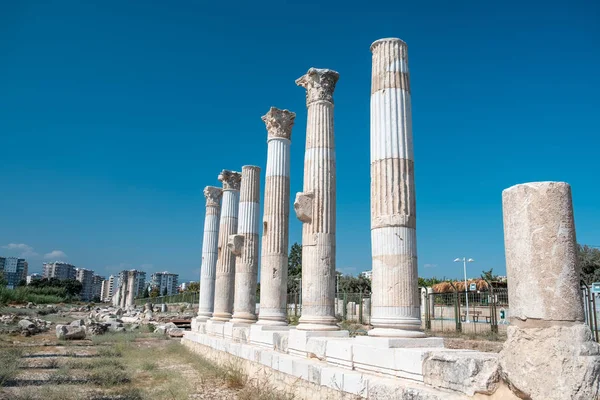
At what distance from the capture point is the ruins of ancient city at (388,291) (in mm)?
5105

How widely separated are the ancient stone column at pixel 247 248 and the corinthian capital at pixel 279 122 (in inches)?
141

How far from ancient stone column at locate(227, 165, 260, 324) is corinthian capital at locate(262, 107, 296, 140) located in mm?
3592

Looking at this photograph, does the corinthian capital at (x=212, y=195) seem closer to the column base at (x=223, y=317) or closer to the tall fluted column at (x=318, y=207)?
the column base at (x=223, y=317)

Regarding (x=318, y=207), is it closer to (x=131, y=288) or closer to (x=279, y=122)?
(x=279, y=122)

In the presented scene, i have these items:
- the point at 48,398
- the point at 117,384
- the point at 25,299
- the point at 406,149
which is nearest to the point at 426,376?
the point at 406,149

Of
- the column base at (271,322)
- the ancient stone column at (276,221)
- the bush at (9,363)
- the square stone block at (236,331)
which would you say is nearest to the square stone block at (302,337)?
the column base at (271,322)

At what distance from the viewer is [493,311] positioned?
66.0 feet

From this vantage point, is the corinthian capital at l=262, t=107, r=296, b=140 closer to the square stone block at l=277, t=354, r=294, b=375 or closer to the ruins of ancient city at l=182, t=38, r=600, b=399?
the ruins of ancient city at l=182, t=38, r=600, b=399

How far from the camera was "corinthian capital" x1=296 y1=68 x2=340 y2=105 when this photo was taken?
12281mm

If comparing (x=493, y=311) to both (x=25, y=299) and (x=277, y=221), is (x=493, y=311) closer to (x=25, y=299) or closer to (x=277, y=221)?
(x=277, y=221)

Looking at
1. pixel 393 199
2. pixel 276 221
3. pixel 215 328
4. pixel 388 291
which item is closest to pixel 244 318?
pixel 215 328

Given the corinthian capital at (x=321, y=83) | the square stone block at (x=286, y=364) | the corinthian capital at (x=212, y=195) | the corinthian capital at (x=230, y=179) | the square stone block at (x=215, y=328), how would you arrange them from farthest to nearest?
1. the corinthian capital at (x=212, y=195)
2. the corinthian capital at (x=230, y=179)
3. the square stone block at (x=215, y=328)
4. the corinthian capital at (x=321, y=83)
5. the square stone block at (x=286, y=364)

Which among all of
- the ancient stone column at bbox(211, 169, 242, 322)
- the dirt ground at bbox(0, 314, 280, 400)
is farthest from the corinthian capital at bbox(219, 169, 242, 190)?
the dirt ground at bbox(0, 314, 280, 400)

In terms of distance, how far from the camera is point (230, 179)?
68.6ft
